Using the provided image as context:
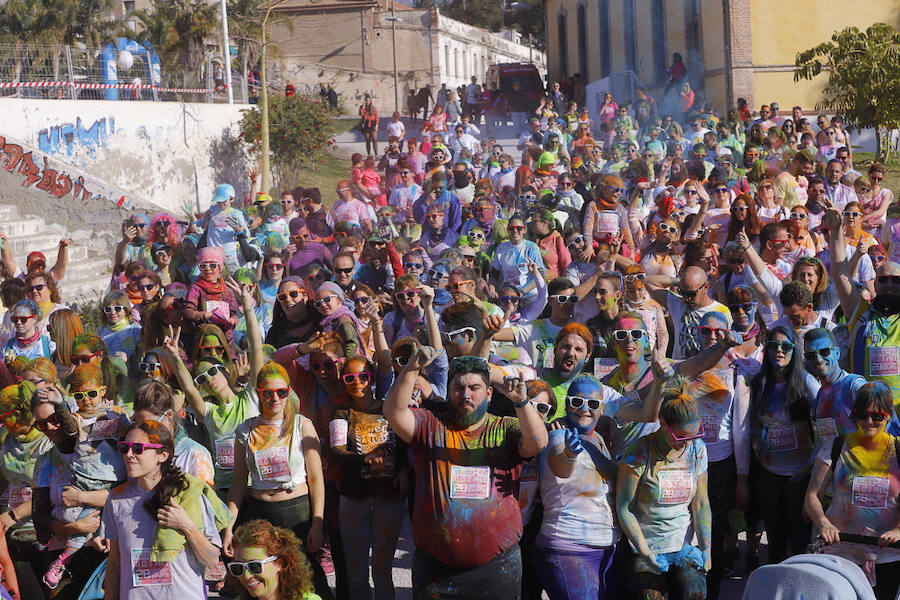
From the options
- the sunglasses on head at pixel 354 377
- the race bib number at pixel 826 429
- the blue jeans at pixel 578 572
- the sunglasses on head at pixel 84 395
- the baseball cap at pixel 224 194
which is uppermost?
the baseball cap at pixel 224 194

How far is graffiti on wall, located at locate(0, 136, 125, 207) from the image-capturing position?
58.4 ft

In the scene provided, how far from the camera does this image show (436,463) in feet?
15.6

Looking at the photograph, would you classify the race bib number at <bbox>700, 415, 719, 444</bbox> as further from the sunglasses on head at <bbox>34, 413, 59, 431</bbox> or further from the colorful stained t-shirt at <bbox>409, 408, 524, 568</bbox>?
the sunglasses on head at <bbox>34, 413, 59, 431</bbox>

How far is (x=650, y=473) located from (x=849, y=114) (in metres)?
19.3

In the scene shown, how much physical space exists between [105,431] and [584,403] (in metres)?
2.39

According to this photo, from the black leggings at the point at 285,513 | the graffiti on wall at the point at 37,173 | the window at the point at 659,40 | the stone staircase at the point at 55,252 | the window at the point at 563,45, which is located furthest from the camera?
the window at the point at 563,45

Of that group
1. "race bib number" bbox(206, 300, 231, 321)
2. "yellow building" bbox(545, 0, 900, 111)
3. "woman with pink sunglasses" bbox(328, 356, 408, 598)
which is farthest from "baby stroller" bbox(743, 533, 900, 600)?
"yellow building" bbox(545, 0, 900, 111)

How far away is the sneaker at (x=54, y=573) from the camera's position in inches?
211

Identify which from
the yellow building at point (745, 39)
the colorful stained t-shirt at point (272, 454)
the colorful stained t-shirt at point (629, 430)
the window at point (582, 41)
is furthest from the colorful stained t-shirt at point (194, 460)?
the window at point (582, 41)

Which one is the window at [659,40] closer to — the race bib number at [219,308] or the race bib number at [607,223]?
the race bib number at [607,223]

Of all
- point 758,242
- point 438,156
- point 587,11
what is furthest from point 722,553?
point 587,11

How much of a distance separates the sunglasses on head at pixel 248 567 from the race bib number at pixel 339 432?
3.62ft

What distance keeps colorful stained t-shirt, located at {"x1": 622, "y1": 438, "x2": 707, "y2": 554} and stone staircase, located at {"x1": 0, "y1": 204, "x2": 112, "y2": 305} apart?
11.9 meters

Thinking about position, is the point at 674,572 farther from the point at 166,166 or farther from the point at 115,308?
the point at 166,166
